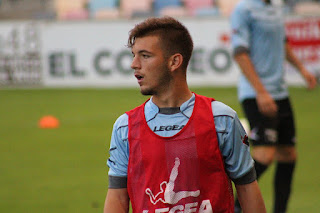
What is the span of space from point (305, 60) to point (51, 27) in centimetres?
650

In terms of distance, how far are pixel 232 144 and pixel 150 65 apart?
0.50 m

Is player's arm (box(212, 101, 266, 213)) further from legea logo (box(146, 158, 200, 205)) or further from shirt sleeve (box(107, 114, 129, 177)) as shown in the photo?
shirt sleeve (box(107, 114, 129, 177))

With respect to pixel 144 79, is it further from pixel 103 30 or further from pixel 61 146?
pixel 103 30

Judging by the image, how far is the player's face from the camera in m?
2.99

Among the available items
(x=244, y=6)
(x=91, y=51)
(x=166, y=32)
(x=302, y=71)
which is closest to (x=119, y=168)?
(x=166, y=32)

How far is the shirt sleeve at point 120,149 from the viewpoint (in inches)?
118

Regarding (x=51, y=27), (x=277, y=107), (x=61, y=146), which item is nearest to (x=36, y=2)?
(x=51, y=27)

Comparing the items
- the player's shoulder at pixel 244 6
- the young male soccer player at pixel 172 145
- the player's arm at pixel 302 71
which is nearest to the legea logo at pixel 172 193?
the young male soccer player at pixel 172 145

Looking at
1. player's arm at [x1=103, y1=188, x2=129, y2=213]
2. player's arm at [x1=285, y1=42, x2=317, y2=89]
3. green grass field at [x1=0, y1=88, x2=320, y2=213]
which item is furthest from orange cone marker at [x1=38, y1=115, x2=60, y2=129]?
player's arm at [x1=103, y1=188, x2=129, y2=213]

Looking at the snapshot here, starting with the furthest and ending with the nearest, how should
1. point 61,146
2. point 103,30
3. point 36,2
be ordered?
point 36,2 → point 103,30 → point 61,146

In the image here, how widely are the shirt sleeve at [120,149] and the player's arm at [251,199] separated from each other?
1.76ft

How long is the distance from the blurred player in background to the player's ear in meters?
2.31

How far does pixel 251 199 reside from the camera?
3035mm

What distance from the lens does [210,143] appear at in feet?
9.59
